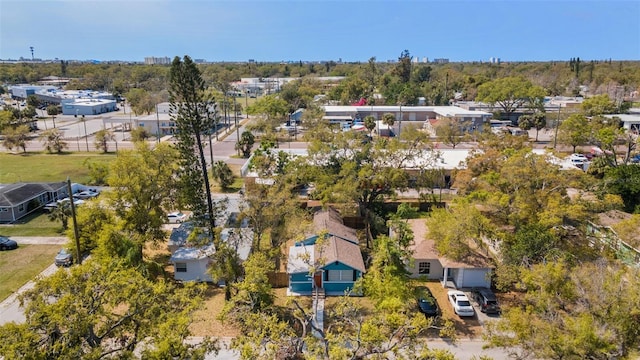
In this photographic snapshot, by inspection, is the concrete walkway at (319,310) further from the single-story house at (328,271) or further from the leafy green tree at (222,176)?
the leafy green tree at (222,176)

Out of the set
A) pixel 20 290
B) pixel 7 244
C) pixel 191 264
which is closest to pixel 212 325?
pixel 191 264

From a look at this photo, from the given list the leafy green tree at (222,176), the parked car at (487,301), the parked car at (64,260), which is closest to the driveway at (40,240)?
the parked car at (64,260)

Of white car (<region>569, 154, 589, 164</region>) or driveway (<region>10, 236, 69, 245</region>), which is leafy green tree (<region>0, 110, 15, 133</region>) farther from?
white car (<region>569, 154, 589, 164</region>)

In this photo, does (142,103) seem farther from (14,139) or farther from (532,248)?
(532,248)

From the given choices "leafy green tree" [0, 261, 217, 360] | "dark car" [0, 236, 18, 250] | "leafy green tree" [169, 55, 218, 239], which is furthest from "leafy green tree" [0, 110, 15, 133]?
"leafy green tree" [0, 261, 217, 360]

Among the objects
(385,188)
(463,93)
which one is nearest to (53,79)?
(463,93)
